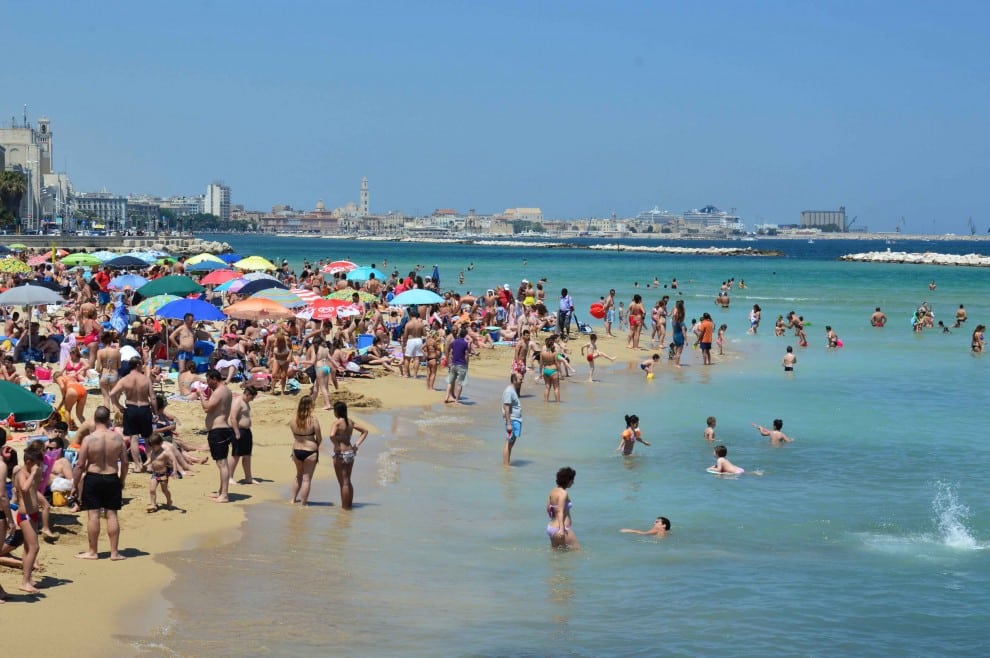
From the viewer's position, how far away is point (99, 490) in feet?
28.9

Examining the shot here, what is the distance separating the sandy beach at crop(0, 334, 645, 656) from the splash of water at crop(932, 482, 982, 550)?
6.01 m

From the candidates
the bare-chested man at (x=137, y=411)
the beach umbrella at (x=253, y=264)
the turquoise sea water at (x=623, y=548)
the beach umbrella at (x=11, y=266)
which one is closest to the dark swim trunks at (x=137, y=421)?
the bare-chested man at (x=137, y=411)

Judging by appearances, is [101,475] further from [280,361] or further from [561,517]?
[280,361]

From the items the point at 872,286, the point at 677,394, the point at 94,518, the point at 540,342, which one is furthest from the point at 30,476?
the point at 872,286

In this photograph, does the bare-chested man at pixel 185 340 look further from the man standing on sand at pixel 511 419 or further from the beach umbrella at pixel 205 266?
the beach umbrella at pixel 205 266

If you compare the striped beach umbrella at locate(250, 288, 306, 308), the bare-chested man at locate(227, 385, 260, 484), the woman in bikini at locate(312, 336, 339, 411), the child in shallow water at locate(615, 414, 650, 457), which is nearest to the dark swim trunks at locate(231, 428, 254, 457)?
the bare-chested man at locate(227, 385, 260, 484)

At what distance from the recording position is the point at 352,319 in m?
22.4

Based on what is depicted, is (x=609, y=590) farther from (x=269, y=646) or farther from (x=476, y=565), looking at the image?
(x=269, y=646)

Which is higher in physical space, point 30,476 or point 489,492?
point 30,476

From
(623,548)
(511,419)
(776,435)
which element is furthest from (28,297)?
(623,548)

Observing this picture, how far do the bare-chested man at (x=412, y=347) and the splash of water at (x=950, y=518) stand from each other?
962 cm

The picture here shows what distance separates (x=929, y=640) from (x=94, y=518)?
6.49m

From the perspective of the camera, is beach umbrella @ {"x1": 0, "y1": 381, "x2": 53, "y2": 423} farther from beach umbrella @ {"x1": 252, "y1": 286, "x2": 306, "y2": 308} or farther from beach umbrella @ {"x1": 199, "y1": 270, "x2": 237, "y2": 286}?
beach umbrella @ {"x1": 199, "y1": 270, "x2": 237, "y2": 286}

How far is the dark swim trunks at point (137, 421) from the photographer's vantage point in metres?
11.5
